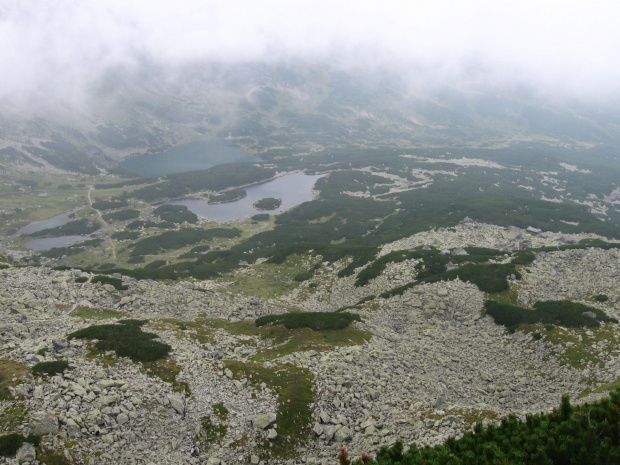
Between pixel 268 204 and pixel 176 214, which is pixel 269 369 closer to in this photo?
pixel 176 214

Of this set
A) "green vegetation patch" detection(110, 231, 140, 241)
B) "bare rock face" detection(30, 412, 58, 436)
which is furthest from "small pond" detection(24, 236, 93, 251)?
"bare rock face" detection(30, 412, 58, 436)

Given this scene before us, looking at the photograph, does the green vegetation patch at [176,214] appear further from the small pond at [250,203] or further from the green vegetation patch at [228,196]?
the green vegetation patch at [228,196]

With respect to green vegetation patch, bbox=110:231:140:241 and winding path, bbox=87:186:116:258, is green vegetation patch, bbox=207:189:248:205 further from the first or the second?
green vegetation patch, bbox=110:231:140:241

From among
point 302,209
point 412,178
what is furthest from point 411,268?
point 412,178

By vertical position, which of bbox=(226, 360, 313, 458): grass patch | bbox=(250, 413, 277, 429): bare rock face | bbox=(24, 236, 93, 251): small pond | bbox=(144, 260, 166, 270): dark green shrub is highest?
bbox=(250, 413, 277, 429): bare rock face

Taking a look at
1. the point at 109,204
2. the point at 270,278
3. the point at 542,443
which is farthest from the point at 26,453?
the point at 109,204

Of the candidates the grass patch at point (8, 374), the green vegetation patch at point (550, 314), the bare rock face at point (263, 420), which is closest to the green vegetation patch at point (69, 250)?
the grass patch at point (8, 374)
